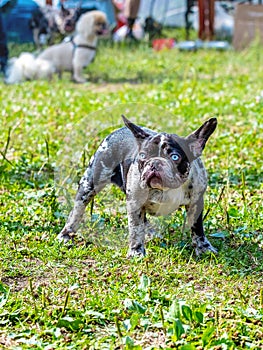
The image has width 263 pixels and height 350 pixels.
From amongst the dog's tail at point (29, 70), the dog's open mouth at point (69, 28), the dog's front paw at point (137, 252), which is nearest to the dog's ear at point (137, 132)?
the dog's front paw at point (137, 252)

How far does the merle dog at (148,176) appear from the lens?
3.61m

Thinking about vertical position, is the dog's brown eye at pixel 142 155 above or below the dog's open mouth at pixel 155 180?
above

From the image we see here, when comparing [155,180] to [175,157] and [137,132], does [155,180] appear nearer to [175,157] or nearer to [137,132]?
[175,157]

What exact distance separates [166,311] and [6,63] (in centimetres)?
751

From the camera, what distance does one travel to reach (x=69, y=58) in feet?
33.2

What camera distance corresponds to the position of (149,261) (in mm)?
3842

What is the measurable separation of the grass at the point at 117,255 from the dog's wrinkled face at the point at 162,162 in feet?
1.49

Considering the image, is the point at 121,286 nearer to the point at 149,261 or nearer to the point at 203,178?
the point at 149,261

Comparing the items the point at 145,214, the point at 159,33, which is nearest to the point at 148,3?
the point at 159,33

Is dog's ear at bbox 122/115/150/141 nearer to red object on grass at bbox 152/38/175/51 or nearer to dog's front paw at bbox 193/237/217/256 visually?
dog's front paw at bbox 193/237/217/256

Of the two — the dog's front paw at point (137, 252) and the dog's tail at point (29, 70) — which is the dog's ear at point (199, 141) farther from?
the dog's tail at point (29, 70)

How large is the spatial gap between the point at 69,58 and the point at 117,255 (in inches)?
258

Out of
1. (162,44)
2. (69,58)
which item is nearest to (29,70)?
(69,58)

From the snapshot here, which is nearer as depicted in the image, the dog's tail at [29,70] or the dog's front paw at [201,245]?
the dog's front paw at [201,245]
